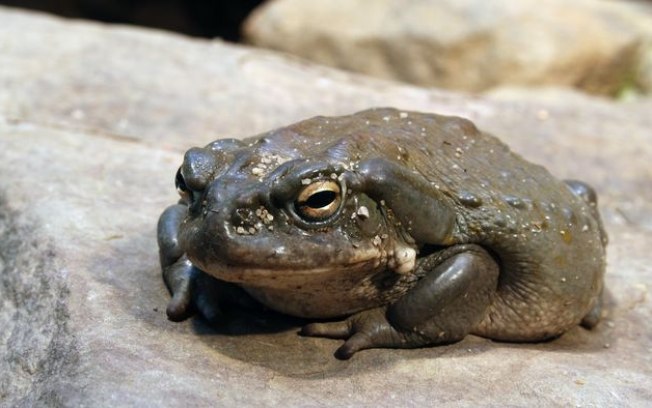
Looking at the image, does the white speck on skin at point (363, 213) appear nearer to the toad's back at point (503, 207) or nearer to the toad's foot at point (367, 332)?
the toad's back at point (503, 207)

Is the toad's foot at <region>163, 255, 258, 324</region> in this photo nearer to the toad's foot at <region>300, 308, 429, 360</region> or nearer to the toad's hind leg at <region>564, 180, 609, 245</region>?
the toad's foot at <region>300, 308, 429, 360</region>

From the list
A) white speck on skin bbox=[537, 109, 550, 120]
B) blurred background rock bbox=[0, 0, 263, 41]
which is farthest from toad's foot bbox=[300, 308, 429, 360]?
blurred background rock bbox=[0, 0, 263, 41]

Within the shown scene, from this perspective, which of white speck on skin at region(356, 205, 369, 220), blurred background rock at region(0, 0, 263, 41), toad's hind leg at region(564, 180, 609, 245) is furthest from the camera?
blurred background rock at region(0, 0, 263, 41)

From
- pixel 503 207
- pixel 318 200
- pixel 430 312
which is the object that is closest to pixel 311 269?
pixel 318 200

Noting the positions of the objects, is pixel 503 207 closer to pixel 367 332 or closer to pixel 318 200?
pixel 367 332

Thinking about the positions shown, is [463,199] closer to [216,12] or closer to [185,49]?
[185,49]

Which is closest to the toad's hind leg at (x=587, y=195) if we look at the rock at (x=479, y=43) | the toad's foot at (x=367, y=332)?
the toad's foot at (x=367, y=332)
